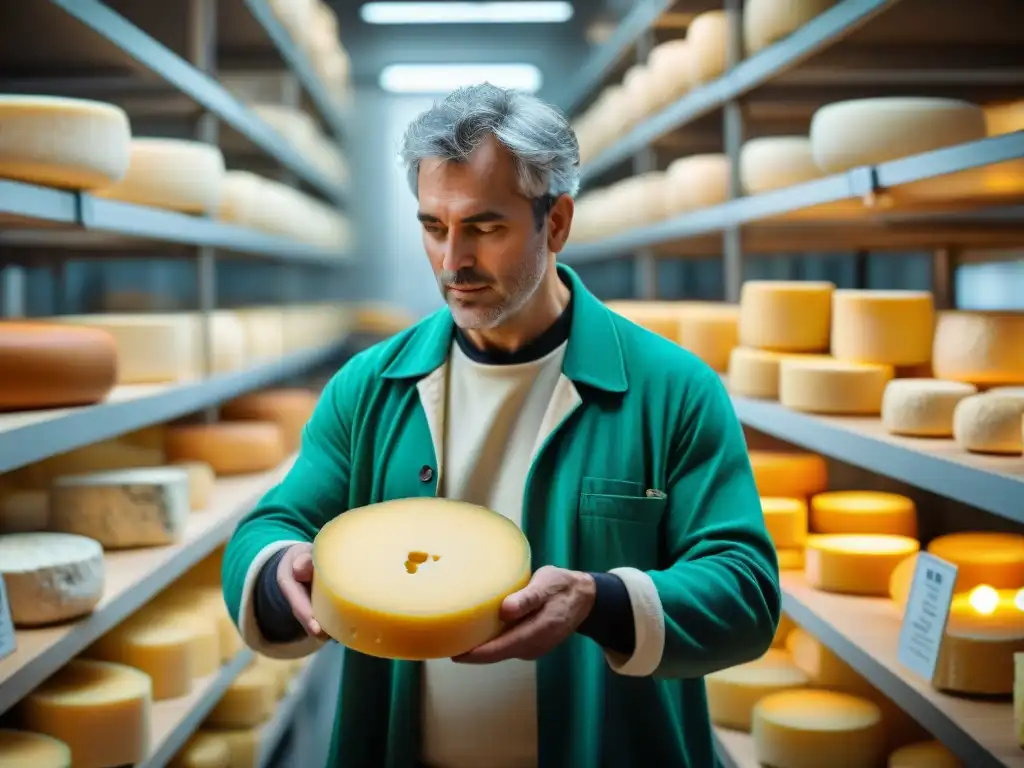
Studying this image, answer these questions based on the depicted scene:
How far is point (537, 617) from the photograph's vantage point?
3.41ft

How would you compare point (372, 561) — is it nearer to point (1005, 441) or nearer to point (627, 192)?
point (1005, 441)

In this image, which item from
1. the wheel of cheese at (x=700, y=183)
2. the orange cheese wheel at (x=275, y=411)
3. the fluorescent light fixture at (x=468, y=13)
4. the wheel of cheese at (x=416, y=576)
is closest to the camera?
the wheel of cheese at (x=416, y=576)

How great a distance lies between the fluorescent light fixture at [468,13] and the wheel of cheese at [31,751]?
16.0 ft

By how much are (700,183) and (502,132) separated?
2061mm

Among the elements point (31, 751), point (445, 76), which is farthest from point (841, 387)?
point (445, 76)

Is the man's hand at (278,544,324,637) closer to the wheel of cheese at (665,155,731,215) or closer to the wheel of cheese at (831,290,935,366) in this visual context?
the wheel of cheese at (831,290,935,366)

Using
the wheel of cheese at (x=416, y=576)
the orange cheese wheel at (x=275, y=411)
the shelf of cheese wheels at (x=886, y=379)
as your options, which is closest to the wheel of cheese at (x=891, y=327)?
the shelf of cheese wheels at (x=886, y=379)

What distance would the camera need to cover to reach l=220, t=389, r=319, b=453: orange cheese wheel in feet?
12.4

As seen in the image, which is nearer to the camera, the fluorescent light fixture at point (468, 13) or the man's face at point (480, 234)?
the man's face at point (480, 234)

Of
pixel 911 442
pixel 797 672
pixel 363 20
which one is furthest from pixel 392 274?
pixel 911 442

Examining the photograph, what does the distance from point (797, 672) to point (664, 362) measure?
1280mm

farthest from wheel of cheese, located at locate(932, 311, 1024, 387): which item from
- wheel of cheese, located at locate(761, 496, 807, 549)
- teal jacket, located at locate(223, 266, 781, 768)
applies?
teal jacket, located at locate(223, 266, 781, 768)

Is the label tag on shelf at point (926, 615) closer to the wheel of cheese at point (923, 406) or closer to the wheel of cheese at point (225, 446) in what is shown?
the wheel of cheese at point (923, 406)

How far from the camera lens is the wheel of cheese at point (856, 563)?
84.4 inches
